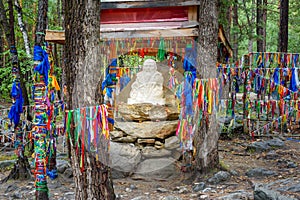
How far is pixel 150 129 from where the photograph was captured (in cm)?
778

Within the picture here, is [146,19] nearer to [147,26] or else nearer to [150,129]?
[147,26]

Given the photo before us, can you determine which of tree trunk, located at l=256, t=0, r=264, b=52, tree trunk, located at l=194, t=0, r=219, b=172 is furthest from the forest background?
tree trunk, located at l=194, t=0, r=219, b=172

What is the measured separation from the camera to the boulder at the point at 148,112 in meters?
8.07

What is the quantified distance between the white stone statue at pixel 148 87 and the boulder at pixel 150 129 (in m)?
0.66

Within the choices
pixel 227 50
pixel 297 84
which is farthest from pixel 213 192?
pixel 227 50

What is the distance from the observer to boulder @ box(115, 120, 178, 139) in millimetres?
7777

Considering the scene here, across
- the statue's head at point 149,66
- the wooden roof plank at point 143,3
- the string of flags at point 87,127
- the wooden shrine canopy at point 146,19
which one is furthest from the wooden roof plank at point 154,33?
the string of flags at point 87,127

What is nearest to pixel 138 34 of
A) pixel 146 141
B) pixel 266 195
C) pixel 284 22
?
pixel 146 141

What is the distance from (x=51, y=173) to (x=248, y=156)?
457 centimetres

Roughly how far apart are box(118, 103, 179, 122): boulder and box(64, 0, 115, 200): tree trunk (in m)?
4.44

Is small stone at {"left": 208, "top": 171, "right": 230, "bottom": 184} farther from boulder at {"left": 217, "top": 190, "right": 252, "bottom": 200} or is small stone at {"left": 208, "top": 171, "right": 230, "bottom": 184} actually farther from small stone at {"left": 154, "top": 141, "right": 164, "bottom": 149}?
small stone at {"left": 154, "top": 141, "right": 164, "bottom": 149}

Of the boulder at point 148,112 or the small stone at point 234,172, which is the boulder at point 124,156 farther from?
the small stone at point 234,172

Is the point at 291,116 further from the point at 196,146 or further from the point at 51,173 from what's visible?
the point at 51,173

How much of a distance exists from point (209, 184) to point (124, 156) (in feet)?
7.65
